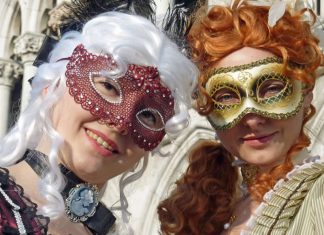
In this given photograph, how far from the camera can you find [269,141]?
211 cm

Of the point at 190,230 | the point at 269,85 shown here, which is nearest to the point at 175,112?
the point at 269,85

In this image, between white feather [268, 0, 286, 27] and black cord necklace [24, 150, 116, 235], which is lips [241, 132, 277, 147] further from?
black cord necklace [24, 150, 116, 235]

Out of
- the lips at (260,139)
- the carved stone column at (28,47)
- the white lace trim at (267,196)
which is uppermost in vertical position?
the lips at (260,139)

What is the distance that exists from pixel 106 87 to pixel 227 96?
0.45 m

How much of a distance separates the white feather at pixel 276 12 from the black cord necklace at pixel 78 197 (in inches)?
28.7

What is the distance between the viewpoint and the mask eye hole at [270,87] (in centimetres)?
210

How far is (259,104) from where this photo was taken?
208 centimetres

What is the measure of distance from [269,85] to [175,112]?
0.33m

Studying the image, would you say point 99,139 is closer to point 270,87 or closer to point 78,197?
point 78,197

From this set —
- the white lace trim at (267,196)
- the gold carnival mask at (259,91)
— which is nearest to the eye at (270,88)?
the gold carnival mask at (259,91)

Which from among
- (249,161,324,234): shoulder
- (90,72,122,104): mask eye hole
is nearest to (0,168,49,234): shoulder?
(90,72,122,104): mask eye hole

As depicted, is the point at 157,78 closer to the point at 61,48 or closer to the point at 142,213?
the point at 61,48

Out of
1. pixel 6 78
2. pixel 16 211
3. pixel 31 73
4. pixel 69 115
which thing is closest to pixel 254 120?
pixel 69 115

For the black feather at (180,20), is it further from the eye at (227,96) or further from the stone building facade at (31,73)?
the stone building facade at (31,73)
